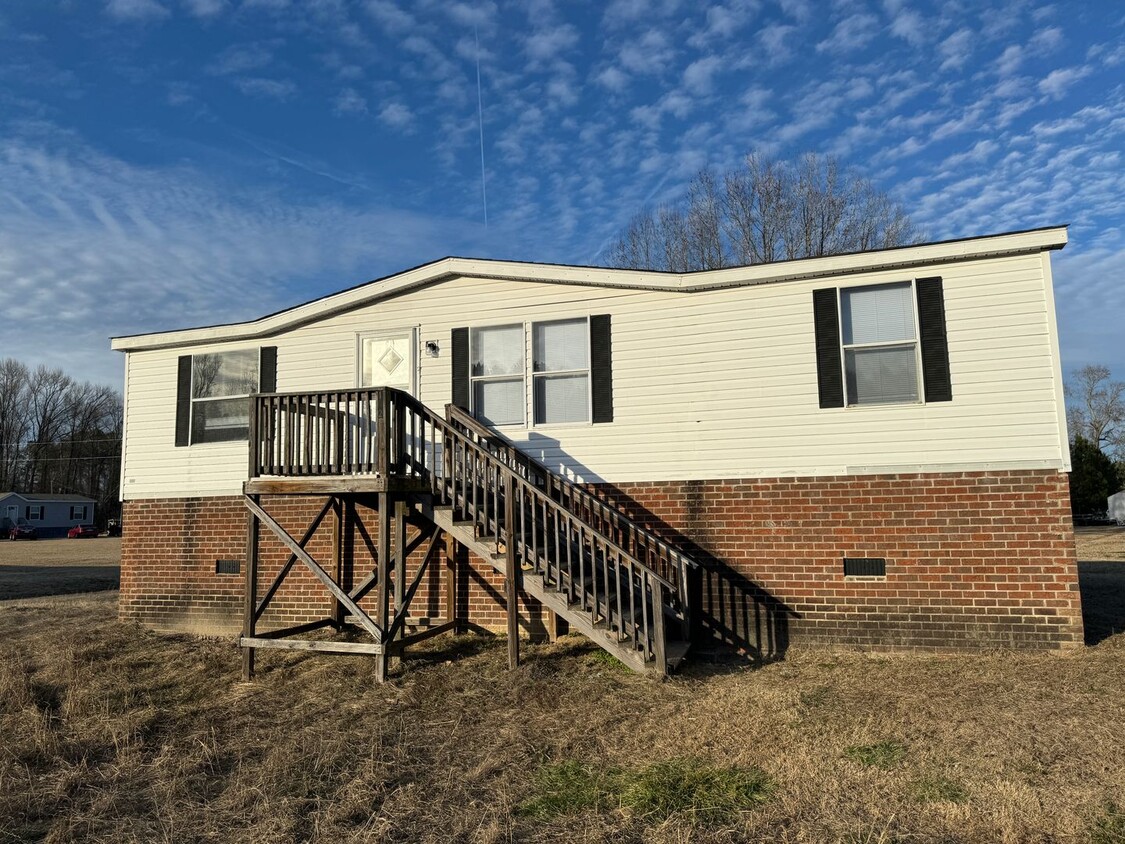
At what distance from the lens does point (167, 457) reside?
10945 millimetres

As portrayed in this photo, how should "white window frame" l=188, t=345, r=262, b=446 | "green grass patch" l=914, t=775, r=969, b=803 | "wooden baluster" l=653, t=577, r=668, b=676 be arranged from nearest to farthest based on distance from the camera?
"green grass patch" l=914, t=775, r=969, b=803 → "wooden baluster" l=653, t=577, r=668, b=676 → "white window frame" l=188, t=345, r=262, b=446

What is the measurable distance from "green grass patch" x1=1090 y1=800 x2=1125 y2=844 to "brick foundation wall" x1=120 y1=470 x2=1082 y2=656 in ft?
13.0

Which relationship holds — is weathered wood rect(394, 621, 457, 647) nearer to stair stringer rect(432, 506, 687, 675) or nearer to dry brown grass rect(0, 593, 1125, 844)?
dry brown grass rect(0, 593, 1125, 844)

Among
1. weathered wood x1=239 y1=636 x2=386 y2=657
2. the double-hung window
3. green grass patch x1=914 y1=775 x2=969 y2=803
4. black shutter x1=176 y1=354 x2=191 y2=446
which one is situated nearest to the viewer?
green grass patch x1=914 y1=775 x2=969 y2=803

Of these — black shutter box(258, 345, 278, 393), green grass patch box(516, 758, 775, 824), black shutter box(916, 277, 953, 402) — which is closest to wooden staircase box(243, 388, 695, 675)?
black shutter box(258, 345, 278, 393)

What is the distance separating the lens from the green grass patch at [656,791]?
4352 mm

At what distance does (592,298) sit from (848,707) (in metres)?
5.39

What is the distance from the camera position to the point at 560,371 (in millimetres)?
9398

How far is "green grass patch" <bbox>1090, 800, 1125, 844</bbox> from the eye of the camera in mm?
3770

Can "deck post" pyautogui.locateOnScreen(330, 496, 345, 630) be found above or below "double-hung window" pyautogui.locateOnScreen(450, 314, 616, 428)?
below

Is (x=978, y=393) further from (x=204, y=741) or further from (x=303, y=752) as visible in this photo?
(x=204, y=741)

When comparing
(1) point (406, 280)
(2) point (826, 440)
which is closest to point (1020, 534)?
(2) point (826, 440)

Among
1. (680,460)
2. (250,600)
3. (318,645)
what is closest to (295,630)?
(250,600)

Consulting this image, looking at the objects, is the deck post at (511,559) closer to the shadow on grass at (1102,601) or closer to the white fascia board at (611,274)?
the white fascia board at (611,274)
